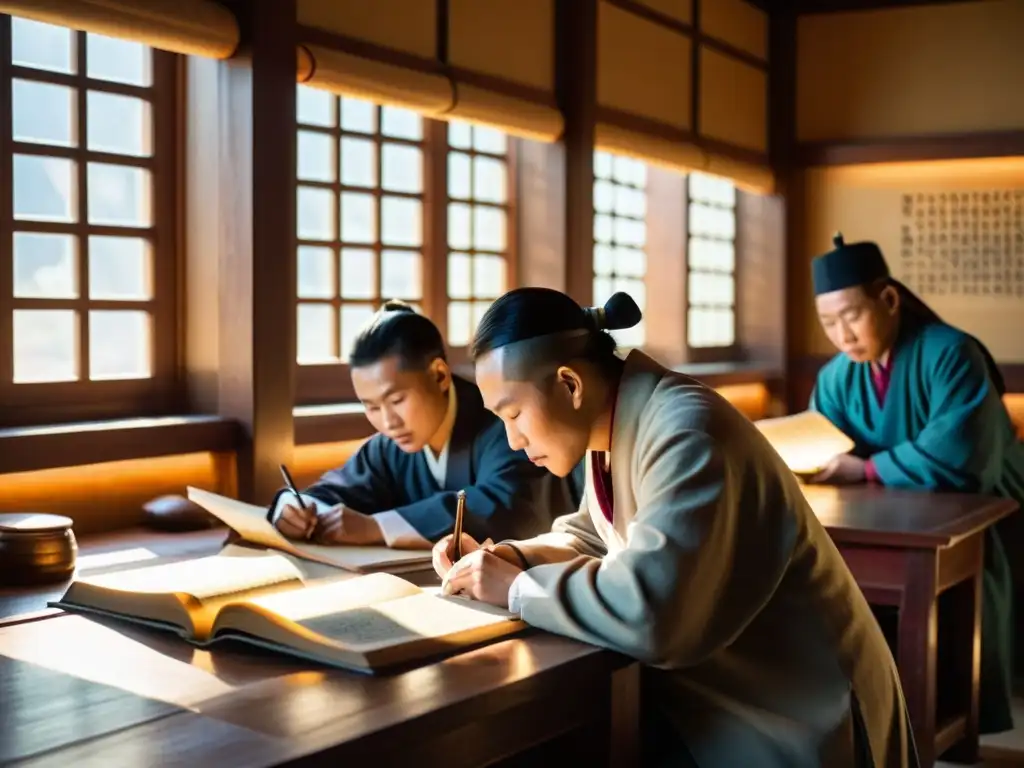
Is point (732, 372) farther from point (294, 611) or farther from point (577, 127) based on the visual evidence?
point (294, 611)

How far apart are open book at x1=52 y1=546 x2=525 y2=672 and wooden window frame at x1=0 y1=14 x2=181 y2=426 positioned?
4.15 ft

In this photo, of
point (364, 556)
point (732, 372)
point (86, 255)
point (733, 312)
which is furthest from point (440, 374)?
point (733, 312)

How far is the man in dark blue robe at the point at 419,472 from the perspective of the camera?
287cm

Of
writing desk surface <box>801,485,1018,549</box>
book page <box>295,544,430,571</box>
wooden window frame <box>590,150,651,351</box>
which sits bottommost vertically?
writing desk surface <box>801,485,1018,549</box>

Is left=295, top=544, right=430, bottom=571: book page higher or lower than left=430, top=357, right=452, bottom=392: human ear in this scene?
lower

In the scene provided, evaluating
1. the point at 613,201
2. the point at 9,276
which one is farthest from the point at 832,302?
the point at 9,276

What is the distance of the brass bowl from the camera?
97.4 inches

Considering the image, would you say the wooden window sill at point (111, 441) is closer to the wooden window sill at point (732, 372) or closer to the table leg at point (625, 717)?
the table leg at point (625, 717)

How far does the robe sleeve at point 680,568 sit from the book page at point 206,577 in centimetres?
53

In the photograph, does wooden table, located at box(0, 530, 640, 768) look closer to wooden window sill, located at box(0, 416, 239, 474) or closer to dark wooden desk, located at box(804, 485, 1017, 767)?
wooden window sill, located at box(0, 416, 239, 474)

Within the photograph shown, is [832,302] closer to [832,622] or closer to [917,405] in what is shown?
[917,405]

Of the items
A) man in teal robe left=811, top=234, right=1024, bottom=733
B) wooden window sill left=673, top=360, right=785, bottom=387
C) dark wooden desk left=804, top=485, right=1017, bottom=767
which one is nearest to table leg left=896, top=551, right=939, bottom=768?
dark wooden desk left=804, top=485, right=1017, bottom=767

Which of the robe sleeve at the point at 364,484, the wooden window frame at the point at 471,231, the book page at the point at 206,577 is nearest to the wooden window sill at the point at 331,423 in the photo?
the wooden window frame at the point at 471,231

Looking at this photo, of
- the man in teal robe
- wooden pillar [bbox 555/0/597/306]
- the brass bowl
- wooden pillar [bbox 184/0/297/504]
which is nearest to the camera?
the brass bowl
